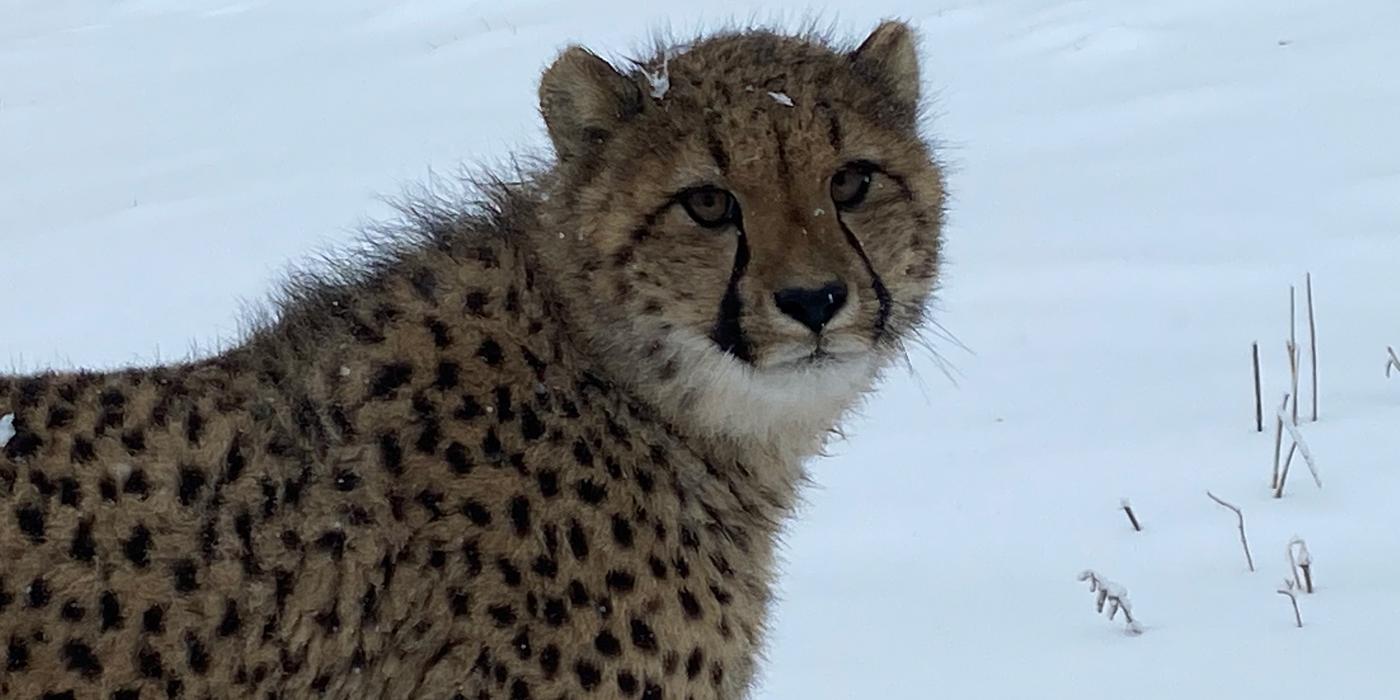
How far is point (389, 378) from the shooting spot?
2.96 m

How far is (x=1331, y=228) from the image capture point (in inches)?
258

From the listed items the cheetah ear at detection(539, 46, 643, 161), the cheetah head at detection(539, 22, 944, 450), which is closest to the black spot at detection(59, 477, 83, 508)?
the cheetah head at detection(539, 22, 944, 450)

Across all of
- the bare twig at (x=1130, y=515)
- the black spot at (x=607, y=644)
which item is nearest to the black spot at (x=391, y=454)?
the black spot at (x=607, y=644)

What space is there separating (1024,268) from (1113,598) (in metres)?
3.01

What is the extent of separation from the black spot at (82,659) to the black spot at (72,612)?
0.03 meters

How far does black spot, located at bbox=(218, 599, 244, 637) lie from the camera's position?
2701 millimetres

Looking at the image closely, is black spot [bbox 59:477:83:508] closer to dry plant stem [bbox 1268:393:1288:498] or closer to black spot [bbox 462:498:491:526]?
black spot [bbox 462:498:491:526]

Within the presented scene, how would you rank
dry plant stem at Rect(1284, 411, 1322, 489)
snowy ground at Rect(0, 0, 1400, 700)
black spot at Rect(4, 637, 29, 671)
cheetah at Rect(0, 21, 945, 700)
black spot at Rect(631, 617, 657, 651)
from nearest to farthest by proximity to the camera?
black spot at Rect(4, 637, 29, 671), cheetah at Rect(0, 21, 945, 700), black spot at Rect(631, 617, 657, 651), snowy ground at Rect(0, 0, 1400, 700), dry plant stem at Rect(1284, 411, 1322, 489)

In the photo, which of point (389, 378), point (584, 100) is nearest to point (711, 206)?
point (584, 100)

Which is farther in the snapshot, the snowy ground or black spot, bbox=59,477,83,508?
the snowy ground

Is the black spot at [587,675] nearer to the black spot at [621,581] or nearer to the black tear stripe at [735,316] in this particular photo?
the black spot at [621,581]

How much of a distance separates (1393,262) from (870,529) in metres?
2.29

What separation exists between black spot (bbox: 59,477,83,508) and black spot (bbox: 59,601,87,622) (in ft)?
0.47

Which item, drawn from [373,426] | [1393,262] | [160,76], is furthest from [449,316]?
[160,76]
